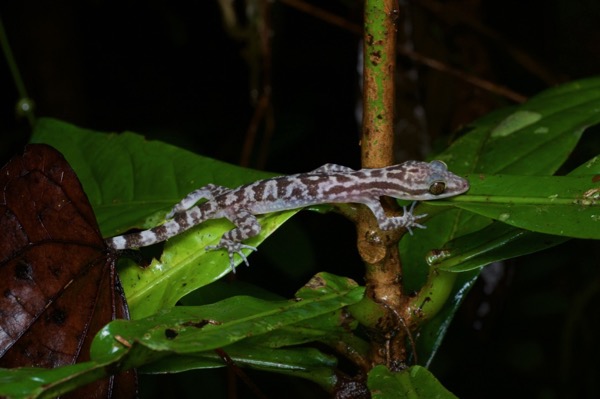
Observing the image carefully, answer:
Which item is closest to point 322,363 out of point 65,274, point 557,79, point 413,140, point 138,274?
point 138,274

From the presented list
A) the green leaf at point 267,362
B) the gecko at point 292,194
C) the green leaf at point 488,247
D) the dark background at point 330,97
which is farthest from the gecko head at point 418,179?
the green leaf at point 267,362

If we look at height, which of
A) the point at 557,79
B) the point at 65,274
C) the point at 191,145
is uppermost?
the point at 557,79

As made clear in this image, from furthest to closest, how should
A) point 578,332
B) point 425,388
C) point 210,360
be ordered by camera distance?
point 578,332 → point 210,360 → point 425,388

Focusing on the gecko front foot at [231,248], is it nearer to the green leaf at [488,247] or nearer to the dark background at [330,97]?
the green leaf at [488,247]

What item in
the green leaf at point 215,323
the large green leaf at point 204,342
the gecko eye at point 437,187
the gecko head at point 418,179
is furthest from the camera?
the gecko head at point 418,179

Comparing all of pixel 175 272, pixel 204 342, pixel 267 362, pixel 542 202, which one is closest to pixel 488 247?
pixel 542 202

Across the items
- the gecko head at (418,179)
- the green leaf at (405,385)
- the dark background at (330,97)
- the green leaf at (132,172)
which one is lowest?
the green leaf at (405,385)

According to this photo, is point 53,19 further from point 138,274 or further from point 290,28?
point 138,274

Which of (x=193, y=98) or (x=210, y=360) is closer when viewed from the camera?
(x=210, y=360)
